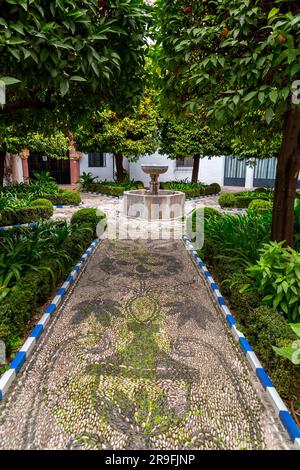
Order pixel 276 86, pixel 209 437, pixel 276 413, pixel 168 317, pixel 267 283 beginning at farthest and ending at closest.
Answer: pixel 168 317, pixel 267 283, pixel 276 86, pixel 276 413, pixel 209 437

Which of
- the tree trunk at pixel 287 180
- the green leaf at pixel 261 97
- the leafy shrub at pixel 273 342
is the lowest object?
the leafy shrub at pixel 273 342

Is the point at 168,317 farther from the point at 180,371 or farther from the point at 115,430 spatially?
the point at 115,430

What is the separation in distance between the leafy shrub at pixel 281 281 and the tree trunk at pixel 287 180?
0.99 metres

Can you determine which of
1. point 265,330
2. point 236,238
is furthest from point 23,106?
point 265,330

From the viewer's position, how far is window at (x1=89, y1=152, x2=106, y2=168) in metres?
22.9

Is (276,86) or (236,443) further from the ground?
(276,86)

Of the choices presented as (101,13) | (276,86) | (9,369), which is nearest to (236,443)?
(9,369)

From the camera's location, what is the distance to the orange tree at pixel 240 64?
284 centimetres

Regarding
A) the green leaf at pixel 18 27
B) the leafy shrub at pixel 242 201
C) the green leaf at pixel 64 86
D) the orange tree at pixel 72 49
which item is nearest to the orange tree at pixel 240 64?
the orange tree at pixel 72 49

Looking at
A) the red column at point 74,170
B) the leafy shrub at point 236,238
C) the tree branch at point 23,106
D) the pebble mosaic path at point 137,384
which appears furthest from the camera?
the red column at point 74,170

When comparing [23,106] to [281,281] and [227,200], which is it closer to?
[281,281]

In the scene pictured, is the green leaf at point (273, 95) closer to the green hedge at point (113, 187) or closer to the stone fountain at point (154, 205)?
the stone fountain at point (154, 205)
